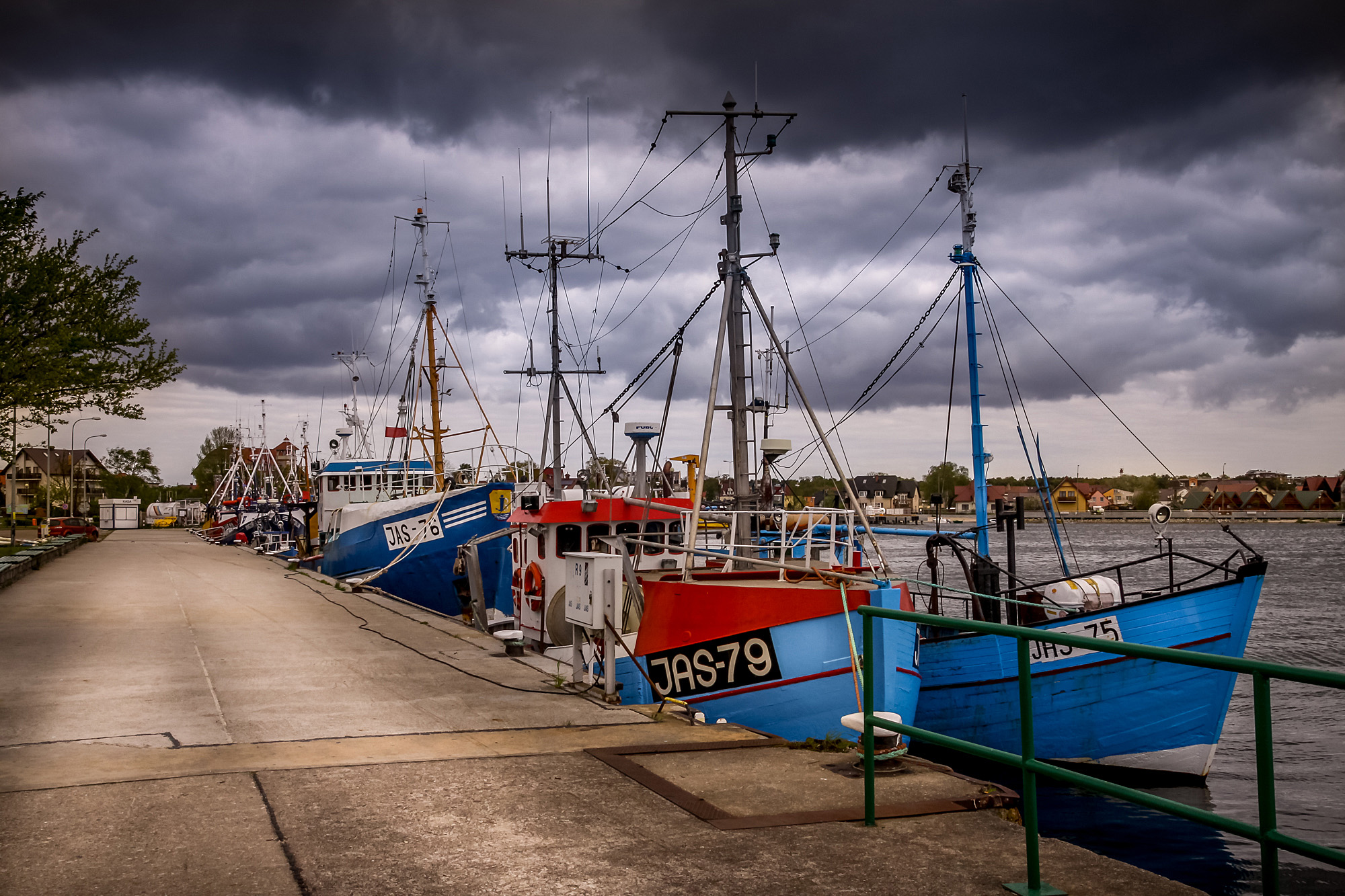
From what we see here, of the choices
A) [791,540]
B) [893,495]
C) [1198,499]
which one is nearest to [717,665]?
[791,540]

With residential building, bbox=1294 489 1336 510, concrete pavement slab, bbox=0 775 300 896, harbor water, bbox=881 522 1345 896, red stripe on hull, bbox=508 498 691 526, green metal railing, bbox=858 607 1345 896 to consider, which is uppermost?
red stripe on hull, bbox=508 498 691 526

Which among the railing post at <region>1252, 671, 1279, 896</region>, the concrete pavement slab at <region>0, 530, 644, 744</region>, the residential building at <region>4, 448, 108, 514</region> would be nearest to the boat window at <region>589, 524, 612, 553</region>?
the concrete pavement slab at <region>0, 530, 644, 744</region>

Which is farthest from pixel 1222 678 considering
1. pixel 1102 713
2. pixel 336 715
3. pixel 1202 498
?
pixel 1202 498

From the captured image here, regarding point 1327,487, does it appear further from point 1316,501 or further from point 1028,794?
point 1028,794

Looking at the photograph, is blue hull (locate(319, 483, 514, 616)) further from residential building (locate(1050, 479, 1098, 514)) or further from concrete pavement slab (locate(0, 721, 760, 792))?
residential building (locate(1050, 479, 1098, 514))

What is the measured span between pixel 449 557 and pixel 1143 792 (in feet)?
70.1

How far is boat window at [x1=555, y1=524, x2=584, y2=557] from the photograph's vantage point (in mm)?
14695

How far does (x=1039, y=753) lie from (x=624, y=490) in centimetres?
750

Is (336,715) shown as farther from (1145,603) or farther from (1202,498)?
(1202,498)

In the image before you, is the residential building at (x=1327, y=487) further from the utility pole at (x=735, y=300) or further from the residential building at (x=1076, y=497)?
the utility pole at (x=735, y=300)

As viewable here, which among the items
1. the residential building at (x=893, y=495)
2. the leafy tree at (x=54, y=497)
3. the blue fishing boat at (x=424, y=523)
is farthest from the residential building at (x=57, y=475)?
the residential building at (x=893, y=495)

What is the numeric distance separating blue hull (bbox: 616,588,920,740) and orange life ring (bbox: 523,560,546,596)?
6.20 m

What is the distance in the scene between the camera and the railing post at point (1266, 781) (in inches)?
123

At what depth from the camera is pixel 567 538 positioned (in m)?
14.8
